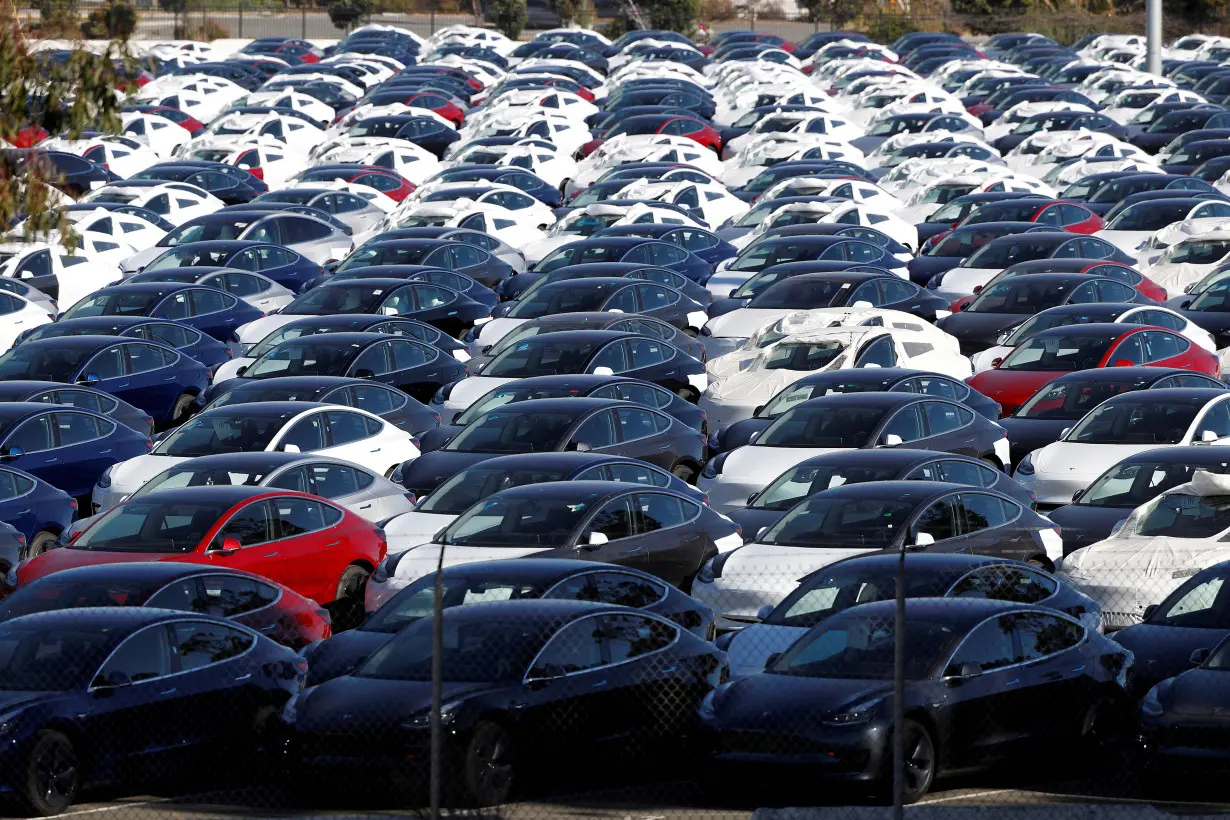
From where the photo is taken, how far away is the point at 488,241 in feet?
110

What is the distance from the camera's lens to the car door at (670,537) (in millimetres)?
17359

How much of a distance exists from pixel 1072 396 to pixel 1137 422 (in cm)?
175

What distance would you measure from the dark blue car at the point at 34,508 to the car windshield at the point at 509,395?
405cm

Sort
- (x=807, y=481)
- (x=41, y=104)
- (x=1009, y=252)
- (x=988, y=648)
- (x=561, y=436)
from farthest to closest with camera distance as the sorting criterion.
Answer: (x=1009, y=252) → (x=561, y=436) → (x=807, y=481) → (x=41, y=104) → (x=988, y=648)

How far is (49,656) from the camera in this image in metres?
13.0

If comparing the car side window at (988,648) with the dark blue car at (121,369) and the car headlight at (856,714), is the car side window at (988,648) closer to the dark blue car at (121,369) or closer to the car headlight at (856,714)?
the car headlight at (856,714)

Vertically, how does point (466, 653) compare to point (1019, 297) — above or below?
above

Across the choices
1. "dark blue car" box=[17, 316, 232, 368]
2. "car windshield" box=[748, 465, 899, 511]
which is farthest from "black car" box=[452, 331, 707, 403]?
"car windshield" box=[748, 465, 899, 511]

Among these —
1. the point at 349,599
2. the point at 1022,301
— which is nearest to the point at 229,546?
the point at 349,599

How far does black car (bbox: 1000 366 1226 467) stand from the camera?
22016 millimetres

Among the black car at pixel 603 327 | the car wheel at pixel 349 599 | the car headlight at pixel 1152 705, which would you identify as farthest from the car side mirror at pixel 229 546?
the black car at pixel 603 327

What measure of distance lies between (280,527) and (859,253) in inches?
585

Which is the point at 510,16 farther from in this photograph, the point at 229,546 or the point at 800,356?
the point at 229,546

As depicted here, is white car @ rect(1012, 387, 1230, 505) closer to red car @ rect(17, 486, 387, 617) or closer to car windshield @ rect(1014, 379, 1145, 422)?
car windshield @ rect(1014, 379, 1145, 422)
